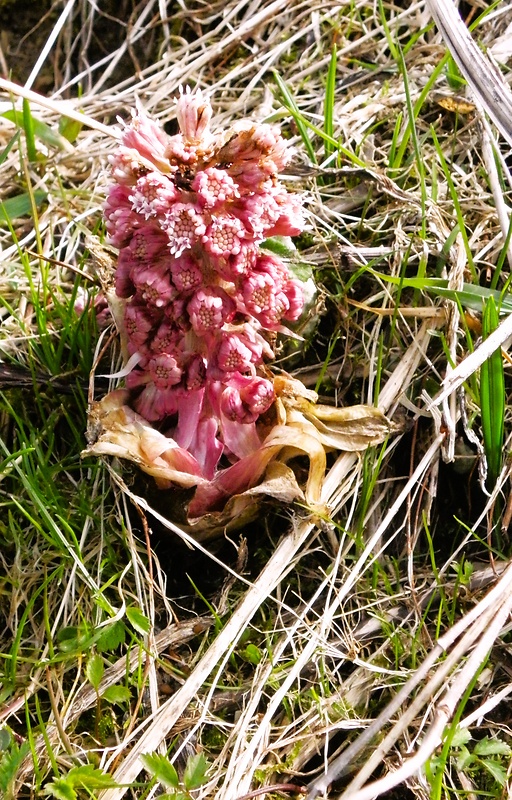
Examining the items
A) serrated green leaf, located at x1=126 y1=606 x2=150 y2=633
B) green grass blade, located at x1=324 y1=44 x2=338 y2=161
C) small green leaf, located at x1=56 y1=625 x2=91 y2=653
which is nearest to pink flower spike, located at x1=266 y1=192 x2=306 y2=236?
green grass blade, located at x1=324 y1=44 x2=338 y2=161

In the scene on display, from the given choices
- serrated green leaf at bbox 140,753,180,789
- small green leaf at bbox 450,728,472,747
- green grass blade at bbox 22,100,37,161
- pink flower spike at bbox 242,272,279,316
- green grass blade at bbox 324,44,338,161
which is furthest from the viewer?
green grass blade at bbox 22,100,37,161

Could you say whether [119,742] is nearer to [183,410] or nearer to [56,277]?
[183,410]

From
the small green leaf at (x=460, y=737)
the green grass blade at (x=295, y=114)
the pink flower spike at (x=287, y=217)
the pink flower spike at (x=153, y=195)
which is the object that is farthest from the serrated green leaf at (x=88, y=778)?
the green grass blade at (x=295, y=114)

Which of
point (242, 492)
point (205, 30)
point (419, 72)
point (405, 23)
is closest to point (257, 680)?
point (242, 492)

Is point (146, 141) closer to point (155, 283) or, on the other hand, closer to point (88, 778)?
point (155, 283)

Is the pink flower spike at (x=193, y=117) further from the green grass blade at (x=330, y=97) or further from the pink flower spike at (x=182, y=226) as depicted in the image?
the green grass blade at (x=330, y=97)

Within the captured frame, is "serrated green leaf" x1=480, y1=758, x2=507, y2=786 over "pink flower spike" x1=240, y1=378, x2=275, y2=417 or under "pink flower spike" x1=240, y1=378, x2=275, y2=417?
under

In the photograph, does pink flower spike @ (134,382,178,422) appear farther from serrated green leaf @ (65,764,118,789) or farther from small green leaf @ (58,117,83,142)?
small green leaf @ (58,117,83,142)
